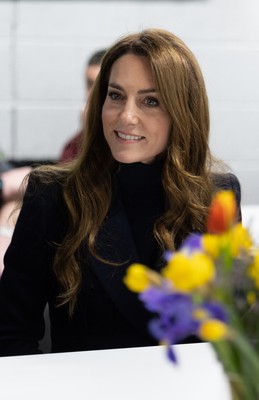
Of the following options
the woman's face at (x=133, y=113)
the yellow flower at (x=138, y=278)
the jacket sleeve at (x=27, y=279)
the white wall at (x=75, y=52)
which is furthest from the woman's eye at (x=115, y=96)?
the white wall at (x=75, y=52)

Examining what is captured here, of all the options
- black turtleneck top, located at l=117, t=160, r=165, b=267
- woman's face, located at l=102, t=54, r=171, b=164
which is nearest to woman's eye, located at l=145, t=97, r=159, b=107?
woman's face, located at l=102, t=54, r=171, b=164

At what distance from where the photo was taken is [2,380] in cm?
135

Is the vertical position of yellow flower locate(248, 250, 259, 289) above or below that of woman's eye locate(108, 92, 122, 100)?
above

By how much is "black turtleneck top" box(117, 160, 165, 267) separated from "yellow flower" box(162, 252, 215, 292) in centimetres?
112

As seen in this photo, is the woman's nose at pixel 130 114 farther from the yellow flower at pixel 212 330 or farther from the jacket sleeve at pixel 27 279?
the yellow flower at pixel 212 330

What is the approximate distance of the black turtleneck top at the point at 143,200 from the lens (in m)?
1.89

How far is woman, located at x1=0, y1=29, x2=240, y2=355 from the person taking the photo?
5.90ft

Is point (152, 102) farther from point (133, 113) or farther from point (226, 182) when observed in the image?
point (226, 182)

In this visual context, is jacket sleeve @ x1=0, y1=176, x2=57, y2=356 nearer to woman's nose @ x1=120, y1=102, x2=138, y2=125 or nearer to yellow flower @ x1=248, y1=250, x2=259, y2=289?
woman's nose @ x1=120, y1=102, x2=138, y2=125

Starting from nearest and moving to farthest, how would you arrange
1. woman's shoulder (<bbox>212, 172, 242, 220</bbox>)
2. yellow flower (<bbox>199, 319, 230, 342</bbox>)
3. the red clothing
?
yellow flower (<bbox>199, 319, 230, 342</bbox>) → woman's shoulder (<bbox>212, 172, 242, 220</bbox>) → the red clothing

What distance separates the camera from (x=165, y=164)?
191 centimetres

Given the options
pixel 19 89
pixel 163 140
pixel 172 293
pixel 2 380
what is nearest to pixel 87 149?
pixel 163 140

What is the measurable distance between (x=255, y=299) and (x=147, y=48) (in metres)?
0.99

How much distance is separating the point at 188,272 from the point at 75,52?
383 centimetres
